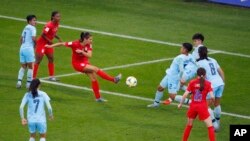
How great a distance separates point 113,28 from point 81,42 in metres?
11.0

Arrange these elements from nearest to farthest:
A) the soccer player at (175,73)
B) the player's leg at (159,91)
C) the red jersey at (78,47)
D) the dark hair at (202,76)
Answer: the dark hair at (202,76), the soccer player at (175,73), the player's leg at (159,91), the red jersey at (78,47)

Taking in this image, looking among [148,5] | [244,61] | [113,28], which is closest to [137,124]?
[244,61]

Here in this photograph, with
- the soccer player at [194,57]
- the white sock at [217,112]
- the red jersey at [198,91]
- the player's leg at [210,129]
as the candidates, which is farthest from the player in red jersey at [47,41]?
the player's leg at [210,129]

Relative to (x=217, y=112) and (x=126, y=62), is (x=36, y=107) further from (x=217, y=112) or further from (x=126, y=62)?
(x=126, y=62)

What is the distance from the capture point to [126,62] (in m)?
35.9

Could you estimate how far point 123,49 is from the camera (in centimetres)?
3797

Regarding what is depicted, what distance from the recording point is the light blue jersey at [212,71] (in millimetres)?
27248

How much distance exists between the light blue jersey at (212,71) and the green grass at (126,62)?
5.10 ft

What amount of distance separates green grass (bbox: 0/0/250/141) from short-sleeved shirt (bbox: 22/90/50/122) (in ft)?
7.29

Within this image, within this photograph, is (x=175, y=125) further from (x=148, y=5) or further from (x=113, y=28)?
(x=148, y=5)

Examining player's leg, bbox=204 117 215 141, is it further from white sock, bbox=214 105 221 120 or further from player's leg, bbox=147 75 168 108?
player's leg, bbox=147 75 168 108

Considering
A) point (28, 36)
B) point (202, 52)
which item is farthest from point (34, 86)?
point (28, 36)

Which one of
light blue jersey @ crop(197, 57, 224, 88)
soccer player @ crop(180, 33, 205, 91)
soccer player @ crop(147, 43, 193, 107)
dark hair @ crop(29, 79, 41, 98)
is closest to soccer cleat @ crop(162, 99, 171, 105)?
soccer player @ crop(147, 43, 193, 107)

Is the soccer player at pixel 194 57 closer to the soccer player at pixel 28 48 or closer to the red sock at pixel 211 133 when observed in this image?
the red sock at pixel 211 133
